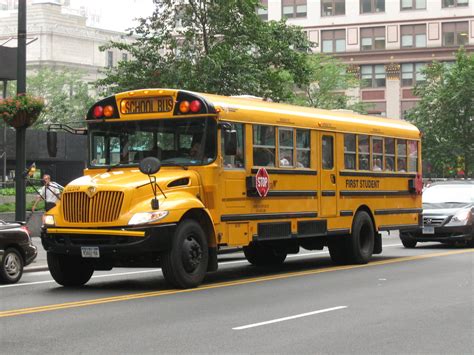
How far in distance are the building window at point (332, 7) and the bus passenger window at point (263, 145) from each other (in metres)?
68.6

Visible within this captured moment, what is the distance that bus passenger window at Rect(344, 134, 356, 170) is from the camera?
19.3 m

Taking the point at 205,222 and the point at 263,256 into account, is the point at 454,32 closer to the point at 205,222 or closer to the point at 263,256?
the point at 263,256

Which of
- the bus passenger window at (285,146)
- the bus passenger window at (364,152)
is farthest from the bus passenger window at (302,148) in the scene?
the bus passenger window at (364,152)

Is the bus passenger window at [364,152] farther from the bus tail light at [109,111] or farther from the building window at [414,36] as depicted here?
the building window at [414,36]

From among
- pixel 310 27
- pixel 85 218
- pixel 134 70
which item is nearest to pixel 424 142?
pixel 134 70

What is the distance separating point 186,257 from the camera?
47.8ft

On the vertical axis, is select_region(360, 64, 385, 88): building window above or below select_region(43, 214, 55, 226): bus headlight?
above

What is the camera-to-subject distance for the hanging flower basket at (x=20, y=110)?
20594mm

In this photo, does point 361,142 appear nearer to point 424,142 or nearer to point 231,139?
point 231,139

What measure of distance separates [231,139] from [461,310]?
463 centimetres

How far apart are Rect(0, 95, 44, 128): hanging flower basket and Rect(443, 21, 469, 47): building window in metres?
63.3

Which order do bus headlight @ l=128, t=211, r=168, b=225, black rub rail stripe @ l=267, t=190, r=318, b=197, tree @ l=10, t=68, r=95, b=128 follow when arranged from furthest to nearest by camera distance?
tree @ l=10, t=68, r=95, b=128, black rub rail stripe @ l=267, t=190, r=318, b=197, bus headlight @ l=128, t=211, r=168, b=225

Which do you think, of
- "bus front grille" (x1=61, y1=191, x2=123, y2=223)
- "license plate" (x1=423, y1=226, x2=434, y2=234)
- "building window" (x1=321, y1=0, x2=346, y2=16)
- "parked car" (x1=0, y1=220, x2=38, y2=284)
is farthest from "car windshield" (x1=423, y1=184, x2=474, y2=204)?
"building window" (x1=321, y1=0, x2=346, y2=16)

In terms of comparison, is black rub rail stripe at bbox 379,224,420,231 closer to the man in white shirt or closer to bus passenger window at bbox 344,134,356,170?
bus passenger window at bbox 344,134,356,170
